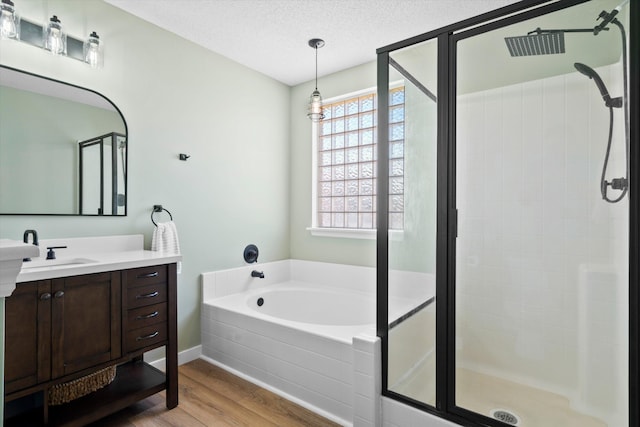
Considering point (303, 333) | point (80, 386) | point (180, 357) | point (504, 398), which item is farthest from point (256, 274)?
point (504, 398)

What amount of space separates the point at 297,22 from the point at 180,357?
264 cm

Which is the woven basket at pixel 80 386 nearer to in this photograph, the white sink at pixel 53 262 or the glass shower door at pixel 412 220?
the white sink at pixel 53 262

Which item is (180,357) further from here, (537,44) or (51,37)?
(537,44)

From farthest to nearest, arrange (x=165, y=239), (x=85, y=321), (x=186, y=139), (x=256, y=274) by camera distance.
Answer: (x=256, y=274) → (x=186, y=139) → (x=165, y=239) → (x=85, y=321)

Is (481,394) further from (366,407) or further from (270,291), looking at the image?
(270,291)

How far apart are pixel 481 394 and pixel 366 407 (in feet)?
1.83

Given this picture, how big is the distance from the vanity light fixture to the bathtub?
1.73 m

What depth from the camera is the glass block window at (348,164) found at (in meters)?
3.21

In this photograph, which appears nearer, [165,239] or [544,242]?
[544,242]

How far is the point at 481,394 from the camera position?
1584 mm

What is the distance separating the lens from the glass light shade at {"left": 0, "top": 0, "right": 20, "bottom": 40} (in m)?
1.76

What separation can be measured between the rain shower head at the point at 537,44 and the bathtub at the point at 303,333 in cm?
130

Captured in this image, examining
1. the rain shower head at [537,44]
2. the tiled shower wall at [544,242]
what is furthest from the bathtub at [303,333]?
the rain shower head at [537,44]

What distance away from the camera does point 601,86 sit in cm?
136
